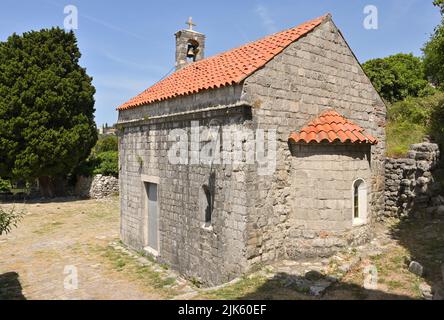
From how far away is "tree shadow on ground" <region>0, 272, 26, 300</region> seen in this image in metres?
8.11

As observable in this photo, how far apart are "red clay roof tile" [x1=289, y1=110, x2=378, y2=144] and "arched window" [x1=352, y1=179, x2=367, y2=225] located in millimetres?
1081

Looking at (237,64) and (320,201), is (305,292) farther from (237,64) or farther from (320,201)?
(237,64)


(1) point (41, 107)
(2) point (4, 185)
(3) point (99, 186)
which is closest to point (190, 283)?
(3) point (99, 186)

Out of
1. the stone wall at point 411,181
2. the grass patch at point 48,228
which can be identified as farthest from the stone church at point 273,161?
the grass patch at point 48,228

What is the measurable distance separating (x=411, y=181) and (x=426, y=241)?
245cm

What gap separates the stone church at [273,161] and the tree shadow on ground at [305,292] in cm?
86

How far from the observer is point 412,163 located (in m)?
10.9

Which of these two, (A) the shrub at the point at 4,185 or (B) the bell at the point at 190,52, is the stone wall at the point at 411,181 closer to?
(B) the bell at the point at 190,52

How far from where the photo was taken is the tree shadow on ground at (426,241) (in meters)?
6.91

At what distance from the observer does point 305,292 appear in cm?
634

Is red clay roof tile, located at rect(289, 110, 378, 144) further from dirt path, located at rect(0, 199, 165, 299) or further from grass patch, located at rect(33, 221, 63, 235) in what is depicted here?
grass patch, located at rect(33, 221, 63, 235)

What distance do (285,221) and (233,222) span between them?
4.29 feet
